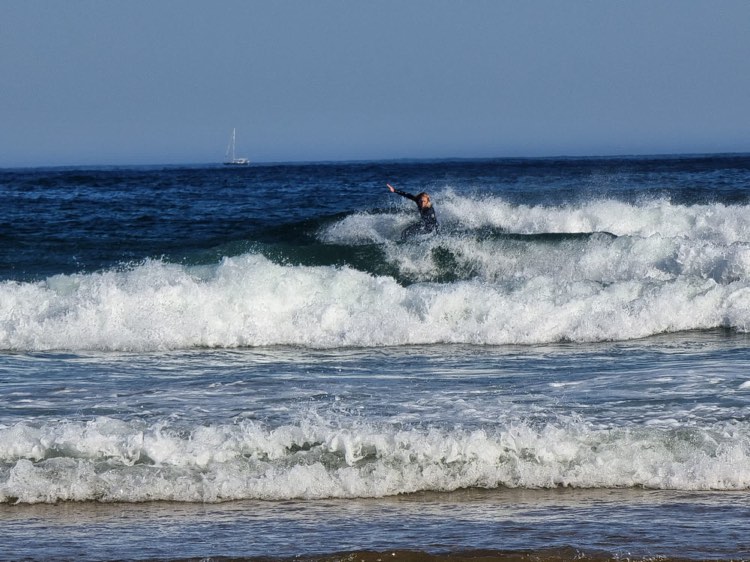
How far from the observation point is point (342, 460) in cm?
628

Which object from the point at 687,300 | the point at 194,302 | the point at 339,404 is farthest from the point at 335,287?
the point at 339,404

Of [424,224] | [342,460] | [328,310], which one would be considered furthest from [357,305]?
[342,460]

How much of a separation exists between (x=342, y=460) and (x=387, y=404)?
4.50 ft

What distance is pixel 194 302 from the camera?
12.4 metres

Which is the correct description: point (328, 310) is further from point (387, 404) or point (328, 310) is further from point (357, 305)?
point (387, 404)

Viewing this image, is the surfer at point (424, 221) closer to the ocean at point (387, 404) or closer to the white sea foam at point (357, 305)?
the ocean at point (387, 404)

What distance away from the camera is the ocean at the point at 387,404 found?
5.28m

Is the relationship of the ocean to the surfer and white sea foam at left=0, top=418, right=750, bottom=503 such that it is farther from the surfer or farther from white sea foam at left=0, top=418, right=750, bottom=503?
the surfer

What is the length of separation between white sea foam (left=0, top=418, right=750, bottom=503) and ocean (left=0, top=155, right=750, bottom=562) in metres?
0.02

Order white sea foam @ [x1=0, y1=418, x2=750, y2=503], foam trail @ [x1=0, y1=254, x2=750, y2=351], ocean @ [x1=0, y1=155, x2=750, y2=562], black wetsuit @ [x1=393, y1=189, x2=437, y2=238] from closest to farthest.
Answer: ocean @ [x1=0, y1=155, x2=750, y2=562] → white sea foam @ [x1=0, y1=418, x2=750, y2=503] → foam trail @ [x1=0, y1=254, x2=750, y2=351] → black wetsuit @ [x1=393, y1=189, x2=437, y2=238]

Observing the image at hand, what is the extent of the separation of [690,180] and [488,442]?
3323 cm

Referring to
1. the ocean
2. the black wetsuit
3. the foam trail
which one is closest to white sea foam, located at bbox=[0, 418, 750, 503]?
the ocean

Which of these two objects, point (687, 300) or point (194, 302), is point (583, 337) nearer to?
point (687, 300)

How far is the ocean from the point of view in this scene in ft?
17.3
